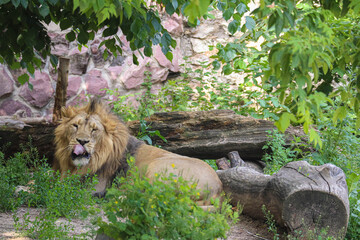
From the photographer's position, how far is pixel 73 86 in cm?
890

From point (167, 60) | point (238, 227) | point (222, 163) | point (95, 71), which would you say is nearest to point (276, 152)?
point (222, 163)

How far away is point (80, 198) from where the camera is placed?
447 cm

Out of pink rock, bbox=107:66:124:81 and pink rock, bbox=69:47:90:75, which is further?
pink rock, bbox=107:66:124:81

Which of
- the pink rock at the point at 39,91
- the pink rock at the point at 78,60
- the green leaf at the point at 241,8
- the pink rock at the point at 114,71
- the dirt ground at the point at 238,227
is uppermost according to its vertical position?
the green leaf at the point at 241,8

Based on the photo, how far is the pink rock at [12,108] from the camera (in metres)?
8.21

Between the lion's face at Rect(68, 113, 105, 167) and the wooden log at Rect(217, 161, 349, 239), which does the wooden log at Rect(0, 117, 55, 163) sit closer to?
the lion's face at Rect(68, 113, 105, 167)

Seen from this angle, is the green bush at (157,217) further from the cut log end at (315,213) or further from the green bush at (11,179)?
the green bush at (11,179)

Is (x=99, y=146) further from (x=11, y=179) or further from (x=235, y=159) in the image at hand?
(x=235, y=159)

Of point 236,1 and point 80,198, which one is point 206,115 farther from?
point 236,1

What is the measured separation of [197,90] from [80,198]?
5394mm

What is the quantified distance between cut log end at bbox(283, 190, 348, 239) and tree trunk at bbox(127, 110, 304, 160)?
2.36 meters

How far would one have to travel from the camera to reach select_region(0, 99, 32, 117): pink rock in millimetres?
8211

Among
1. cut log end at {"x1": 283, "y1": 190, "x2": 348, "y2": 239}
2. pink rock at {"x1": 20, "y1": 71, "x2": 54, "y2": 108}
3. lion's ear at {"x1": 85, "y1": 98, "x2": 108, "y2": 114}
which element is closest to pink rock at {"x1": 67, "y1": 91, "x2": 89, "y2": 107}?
pink rock at {"x1": 20, "y1": 71, "x2": 54, "y2": 108}

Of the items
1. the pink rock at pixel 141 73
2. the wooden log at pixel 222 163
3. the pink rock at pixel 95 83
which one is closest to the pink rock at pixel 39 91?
the pink rock at pixel 95 83
